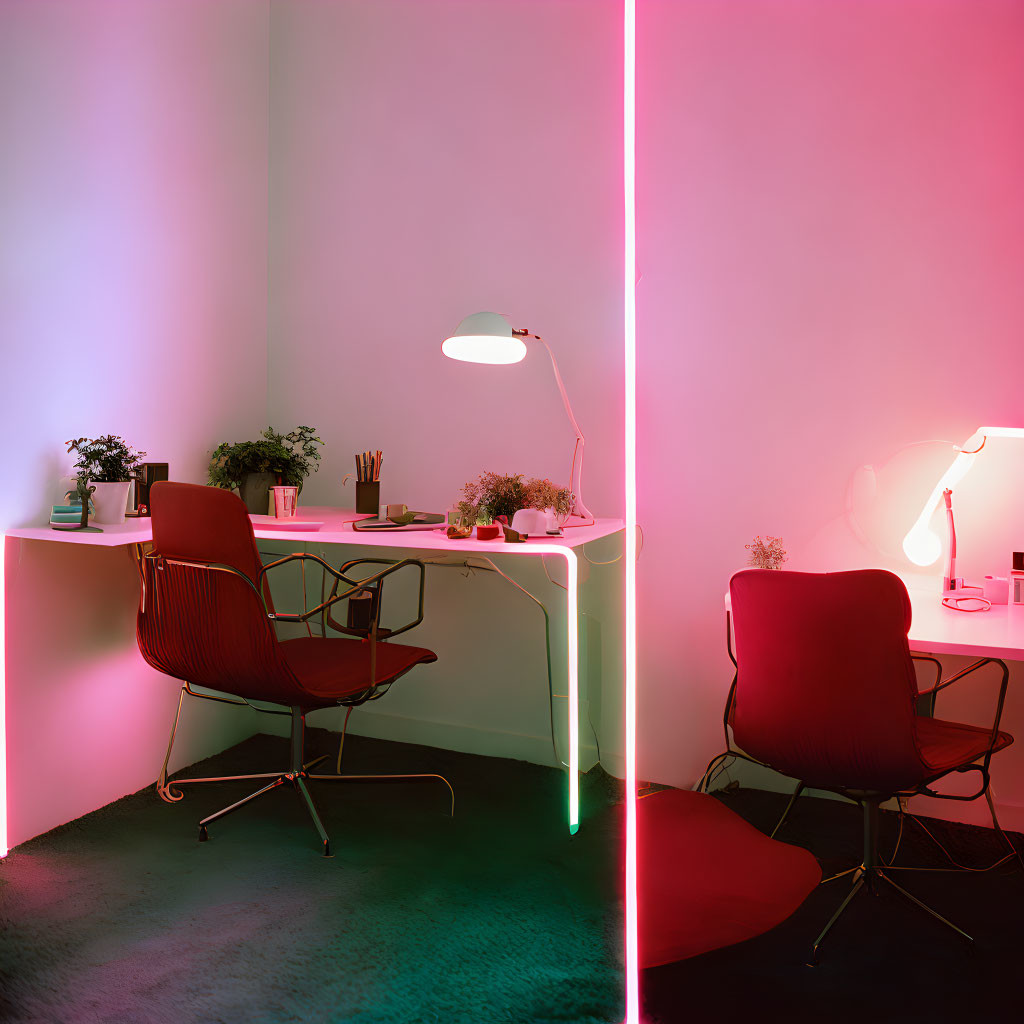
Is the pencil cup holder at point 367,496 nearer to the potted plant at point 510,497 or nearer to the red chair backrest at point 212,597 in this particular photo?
the potted plant at point 510,497

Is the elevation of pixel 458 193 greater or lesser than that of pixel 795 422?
greater

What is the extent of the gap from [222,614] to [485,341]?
1.18m

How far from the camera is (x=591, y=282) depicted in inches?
119

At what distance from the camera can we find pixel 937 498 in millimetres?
2432

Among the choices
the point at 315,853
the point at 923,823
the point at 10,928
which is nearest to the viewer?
the point at 10,928

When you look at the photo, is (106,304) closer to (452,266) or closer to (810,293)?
(452,266)

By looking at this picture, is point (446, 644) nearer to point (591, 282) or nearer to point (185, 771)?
point (185, 771)

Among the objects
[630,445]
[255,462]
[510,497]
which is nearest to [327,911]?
[510,497]

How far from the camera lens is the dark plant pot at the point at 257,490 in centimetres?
304

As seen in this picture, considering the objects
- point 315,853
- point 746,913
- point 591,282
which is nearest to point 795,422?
point 591,282

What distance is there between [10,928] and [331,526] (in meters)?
1.34

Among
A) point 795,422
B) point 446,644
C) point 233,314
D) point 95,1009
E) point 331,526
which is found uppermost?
point 233,314

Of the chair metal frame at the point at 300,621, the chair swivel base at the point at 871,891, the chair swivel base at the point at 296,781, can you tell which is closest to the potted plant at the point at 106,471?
the chair metal frame at the point at 300,621

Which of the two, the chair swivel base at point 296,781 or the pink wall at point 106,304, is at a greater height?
the pink wall at point 106,304
